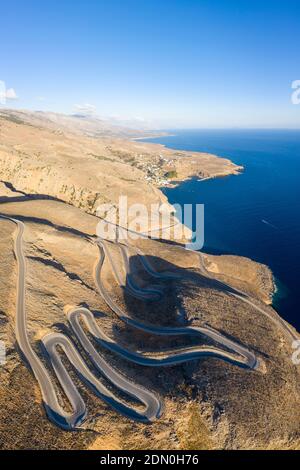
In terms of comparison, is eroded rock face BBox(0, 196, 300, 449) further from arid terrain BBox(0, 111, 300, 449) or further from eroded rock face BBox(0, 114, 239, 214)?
eroded rock face BBox(0, 114, 239, 214)

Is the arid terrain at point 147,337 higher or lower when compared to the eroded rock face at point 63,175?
lower

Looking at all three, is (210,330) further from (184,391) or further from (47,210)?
(47,210)

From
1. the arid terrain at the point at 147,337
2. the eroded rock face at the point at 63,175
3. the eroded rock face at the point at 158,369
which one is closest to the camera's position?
the eroded rock face at the point at 158,369

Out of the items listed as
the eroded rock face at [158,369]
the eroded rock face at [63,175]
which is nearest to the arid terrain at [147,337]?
the eroded rock face at [158,369]

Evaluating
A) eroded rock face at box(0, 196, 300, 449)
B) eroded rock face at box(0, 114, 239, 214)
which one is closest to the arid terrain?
eroded rock face at box(0, 196, 300, 449)

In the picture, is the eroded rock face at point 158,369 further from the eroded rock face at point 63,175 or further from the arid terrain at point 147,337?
the eroded rock face at point 63,175

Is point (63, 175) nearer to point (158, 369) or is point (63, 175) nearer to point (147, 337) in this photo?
point (147, 337)

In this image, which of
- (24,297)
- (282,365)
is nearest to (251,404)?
(282,365)

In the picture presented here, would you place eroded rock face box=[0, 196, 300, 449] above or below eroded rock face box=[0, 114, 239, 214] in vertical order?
below
